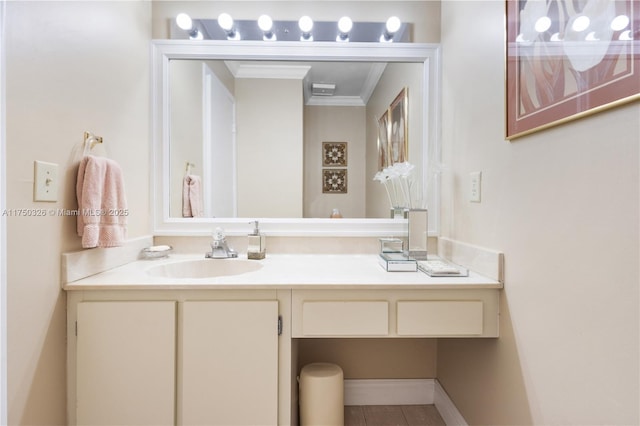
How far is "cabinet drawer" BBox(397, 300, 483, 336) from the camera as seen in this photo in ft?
3.54

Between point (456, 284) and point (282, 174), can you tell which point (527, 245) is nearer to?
point (456, 284)

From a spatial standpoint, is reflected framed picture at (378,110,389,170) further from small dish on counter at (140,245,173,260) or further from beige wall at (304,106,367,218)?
small dish on counter at (140,245,173,260)

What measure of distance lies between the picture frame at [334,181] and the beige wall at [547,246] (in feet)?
1.80

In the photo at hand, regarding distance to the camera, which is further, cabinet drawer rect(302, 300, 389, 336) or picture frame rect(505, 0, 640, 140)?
cabinet drawer rect(302, 300, 389, 336)

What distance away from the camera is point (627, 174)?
650 mm

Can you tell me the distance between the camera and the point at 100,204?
111 cm

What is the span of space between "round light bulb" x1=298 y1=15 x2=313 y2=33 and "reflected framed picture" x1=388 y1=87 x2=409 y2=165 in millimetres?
572

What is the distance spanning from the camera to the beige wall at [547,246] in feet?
2.18

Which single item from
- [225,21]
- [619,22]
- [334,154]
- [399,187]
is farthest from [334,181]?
[619,22]

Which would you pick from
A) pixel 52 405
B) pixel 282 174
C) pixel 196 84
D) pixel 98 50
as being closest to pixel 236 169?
pixel 282 174

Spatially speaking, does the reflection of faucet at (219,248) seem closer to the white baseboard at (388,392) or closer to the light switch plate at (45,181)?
the light switch plate at (45,181)

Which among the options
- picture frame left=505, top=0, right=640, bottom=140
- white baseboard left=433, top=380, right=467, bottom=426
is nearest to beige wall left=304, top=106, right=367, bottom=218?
picture frame left=505, top=0, right=640, bottom=140

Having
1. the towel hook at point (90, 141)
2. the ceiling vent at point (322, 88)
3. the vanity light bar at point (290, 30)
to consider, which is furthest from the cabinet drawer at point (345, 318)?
the vanity light bar at point (290, 30)

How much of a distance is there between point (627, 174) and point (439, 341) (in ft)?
4.08
